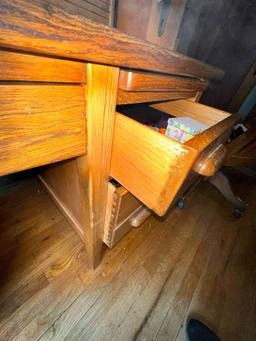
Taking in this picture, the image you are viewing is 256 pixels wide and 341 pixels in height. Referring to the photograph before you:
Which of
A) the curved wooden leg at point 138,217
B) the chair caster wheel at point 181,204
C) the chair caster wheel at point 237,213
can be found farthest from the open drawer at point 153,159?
the chair caster wheel at point 237,213

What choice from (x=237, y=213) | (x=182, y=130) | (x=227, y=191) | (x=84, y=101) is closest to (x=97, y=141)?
(x=84, y=101)

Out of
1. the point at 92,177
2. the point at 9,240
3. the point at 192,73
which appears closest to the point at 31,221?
the point at 9,240

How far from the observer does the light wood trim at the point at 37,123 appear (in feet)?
0.67

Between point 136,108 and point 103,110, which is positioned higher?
point 103,110

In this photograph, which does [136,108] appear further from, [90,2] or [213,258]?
[213,258]

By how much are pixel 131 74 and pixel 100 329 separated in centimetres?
88

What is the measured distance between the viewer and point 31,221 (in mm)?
889

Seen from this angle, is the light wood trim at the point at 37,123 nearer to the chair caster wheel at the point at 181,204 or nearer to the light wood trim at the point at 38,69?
the light wood trim at the point at 38,69

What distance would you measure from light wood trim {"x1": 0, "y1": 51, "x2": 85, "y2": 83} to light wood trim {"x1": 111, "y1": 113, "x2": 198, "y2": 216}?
125mm

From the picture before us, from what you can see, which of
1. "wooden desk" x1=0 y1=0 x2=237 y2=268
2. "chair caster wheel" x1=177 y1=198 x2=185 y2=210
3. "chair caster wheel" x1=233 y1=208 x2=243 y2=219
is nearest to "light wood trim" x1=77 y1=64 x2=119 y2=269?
"wooden desk" x1=0 y1=0 x2=237 y2=268

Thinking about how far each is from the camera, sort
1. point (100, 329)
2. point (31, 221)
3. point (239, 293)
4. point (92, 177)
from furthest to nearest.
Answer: point (31, 221) < point (239, 293) < point (100, 329) < point (92, 177)

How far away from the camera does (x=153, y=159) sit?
312mm

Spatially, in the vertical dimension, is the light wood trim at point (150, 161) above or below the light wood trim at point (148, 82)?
below

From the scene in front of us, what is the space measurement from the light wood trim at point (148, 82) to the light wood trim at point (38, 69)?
3.5 inches
